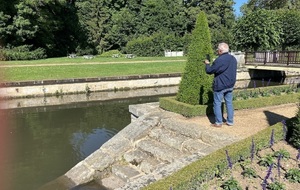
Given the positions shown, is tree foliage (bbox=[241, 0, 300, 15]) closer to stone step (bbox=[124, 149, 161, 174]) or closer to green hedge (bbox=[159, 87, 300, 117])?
green hedge (bbox=[159, 87, 300, 117])

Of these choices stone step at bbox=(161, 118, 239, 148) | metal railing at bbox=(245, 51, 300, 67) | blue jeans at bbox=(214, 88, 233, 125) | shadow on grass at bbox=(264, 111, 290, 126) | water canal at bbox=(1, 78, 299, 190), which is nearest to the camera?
stone step at bbox=(161, 118, 239, 148)

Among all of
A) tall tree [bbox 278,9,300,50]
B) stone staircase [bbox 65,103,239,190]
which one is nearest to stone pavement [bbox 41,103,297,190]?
stone staircase [bbox 65,103,239,190]

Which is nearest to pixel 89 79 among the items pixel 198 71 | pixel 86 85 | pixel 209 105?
pixel 86 85

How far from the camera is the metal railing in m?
20.3

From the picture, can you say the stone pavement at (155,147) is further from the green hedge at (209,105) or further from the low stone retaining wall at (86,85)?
the low stone retaining wall at (86,85)

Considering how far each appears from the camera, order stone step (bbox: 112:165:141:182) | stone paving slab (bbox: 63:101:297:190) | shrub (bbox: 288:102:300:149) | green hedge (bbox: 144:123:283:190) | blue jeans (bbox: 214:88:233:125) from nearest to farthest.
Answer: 1. green hedge (bbox: 144:123:283:190)
2. shrub (bbox: 288:102:300:149)
3. stone paving slab (bbox: 63:101:297:190)
4. stone step (bbox: 112:165:141:182)
5. blue jeans (bbox: 214:88:233:125)

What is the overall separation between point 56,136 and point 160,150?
14.9ft

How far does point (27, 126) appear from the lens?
1105 cm

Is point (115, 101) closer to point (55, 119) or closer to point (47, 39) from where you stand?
point (55, 119)

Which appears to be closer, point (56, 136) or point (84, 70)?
point (56, 136)

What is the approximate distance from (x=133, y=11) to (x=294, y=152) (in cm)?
4709

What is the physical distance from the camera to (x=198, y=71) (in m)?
8.03

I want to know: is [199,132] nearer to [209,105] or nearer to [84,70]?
[209,105]

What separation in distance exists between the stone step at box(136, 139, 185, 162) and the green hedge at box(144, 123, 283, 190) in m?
1.35
